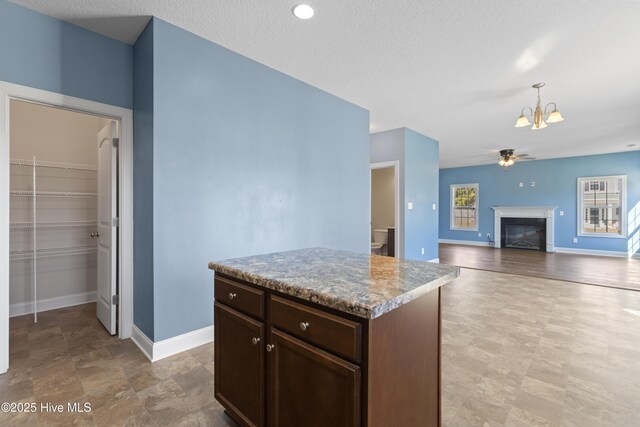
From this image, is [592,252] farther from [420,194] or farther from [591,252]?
[420,194]

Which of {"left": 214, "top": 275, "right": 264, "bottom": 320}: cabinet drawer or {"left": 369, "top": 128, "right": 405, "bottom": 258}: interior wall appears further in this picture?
{"left": 369, "top": 128, "right": 405, "bottom": 258}: interior wall

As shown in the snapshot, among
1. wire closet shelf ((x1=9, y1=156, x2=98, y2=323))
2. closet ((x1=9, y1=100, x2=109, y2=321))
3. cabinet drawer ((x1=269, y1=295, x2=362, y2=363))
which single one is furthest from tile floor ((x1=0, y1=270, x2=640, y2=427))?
cabinet drawer ((x1=269, y1=295, x2=362, y2=363))

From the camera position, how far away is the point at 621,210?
746cm

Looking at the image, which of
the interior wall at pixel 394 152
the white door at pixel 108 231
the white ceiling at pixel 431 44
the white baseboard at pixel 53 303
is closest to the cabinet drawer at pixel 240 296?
the white door at pixel 108 231

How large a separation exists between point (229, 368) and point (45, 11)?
2816mm

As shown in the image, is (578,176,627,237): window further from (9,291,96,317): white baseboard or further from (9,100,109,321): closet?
(9,291,96,317): white baseboard

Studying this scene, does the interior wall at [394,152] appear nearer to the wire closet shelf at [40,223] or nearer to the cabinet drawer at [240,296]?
the cabinet drawer at [240,296]

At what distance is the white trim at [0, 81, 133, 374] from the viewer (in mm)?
2070

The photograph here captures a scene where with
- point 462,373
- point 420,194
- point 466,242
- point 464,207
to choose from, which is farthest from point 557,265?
point 462,373

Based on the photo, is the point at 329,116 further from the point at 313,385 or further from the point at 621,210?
the point at 621,210

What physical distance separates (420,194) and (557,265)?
3.41 metres

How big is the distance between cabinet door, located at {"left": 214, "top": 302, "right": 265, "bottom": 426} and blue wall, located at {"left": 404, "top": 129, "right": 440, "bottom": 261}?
4180mm

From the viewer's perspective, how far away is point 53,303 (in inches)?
130

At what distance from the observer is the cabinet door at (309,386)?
3.31 feet
